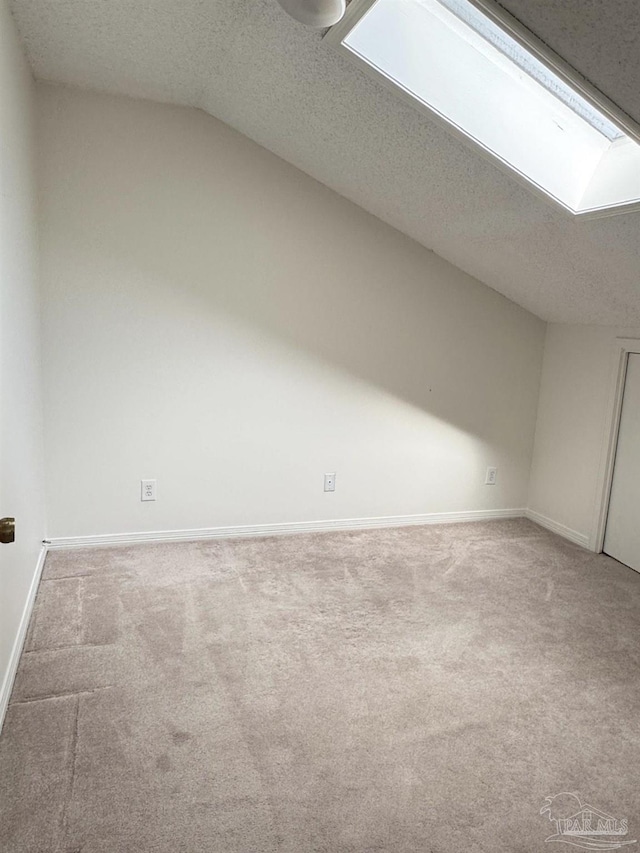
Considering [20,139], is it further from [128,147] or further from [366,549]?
[366,549]

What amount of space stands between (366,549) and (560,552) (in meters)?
1.12

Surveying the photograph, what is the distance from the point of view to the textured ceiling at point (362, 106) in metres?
1.74

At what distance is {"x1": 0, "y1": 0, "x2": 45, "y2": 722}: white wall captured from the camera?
208 centimetres

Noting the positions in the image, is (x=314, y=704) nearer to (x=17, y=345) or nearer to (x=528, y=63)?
(x=17, y=345)

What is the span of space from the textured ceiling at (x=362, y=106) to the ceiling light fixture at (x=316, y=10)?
244mm

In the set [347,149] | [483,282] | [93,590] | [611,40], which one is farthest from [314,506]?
[611,40]

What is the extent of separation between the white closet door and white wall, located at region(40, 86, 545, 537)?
2.27 ft

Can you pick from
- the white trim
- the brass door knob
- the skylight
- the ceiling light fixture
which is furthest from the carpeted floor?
the ceiling light fixture

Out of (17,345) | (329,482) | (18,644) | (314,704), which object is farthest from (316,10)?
(329,482)

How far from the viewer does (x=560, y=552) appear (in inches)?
144

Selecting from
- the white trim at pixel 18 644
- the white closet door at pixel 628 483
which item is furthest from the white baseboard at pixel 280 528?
the white closet door at pixel 628 483

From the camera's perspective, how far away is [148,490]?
11.1ft

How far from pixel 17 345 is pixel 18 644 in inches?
43.0

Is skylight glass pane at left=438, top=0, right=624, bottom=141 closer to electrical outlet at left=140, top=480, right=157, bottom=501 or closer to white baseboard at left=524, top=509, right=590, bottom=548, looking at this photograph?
white baseboard at left=524, top=509, right=590, bottom=548
